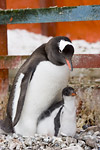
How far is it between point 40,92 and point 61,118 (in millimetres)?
255

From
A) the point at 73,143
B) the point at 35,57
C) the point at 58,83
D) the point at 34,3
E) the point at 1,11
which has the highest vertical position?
the point at 34,3

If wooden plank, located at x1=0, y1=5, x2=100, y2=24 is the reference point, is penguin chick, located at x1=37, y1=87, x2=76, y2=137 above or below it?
below

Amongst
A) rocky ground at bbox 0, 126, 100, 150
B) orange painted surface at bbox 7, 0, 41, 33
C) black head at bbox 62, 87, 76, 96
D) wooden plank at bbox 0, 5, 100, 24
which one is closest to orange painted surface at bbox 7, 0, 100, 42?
orange painted surface at bbox 7, 0, 41, 33

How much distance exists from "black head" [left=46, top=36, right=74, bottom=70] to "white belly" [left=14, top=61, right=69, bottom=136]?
6cm

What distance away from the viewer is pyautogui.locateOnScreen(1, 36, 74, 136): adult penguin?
125 inches

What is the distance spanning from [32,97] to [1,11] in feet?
3.25

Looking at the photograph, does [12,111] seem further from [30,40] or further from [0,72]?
[30,40]

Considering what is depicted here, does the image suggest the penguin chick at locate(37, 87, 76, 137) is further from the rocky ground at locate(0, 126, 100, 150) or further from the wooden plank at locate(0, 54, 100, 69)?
the wooden plank at locate(0, 54, 100, 69)

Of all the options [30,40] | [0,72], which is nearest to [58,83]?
[0,72]

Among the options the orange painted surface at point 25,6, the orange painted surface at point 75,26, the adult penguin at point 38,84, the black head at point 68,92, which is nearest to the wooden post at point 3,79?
the adult penguin at point 38,84

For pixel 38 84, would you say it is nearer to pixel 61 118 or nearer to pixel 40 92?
pixel 40 92

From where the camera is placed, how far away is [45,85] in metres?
3.21

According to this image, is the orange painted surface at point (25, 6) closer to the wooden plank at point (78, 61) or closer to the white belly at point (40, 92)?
the wooden plank at point (78, 61)

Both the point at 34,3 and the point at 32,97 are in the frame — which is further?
the point at 34,3
